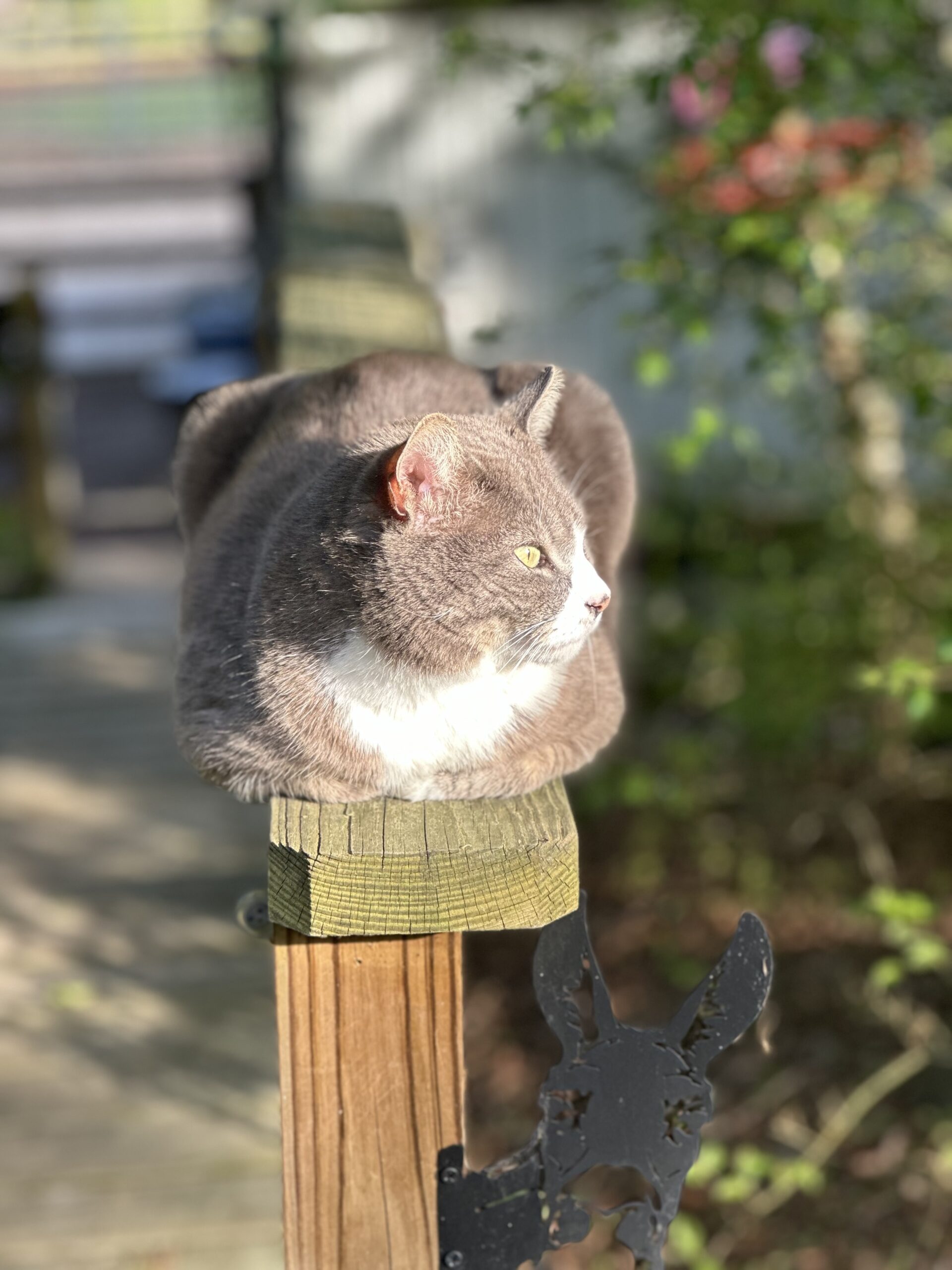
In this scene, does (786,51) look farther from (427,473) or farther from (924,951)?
(427,473)

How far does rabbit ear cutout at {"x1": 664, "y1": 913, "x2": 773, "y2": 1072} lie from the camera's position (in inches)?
51.5

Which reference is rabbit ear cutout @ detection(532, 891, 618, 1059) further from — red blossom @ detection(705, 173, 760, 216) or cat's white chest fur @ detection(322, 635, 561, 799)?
red blossom @ detection(705, 173, 760, 216)

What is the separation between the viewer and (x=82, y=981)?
3.33 meters

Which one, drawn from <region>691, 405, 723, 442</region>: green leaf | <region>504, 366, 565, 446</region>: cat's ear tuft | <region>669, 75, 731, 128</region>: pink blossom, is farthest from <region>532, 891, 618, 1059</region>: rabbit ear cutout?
<region>669, 75, 731, 128</region>: pink blossom

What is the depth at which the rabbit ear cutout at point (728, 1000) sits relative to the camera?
4.29 feet

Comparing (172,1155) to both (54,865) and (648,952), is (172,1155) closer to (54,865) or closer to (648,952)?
(54,865)

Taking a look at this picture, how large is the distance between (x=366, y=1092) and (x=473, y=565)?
54cm

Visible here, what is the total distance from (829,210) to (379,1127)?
2.17 m

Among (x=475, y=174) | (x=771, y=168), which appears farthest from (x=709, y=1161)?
(x=475, y=174)

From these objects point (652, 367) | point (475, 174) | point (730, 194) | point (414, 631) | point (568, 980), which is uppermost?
point (475, 174)

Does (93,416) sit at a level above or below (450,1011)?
above

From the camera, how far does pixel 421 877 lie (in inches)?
48.3

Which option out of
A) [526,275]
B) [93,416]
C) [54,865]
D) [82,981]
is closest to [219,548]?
[82,981]

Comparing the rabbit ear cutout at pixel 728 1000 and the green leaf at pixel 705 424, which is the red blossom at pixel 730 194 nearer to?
the green leaf at pixel 705 424
